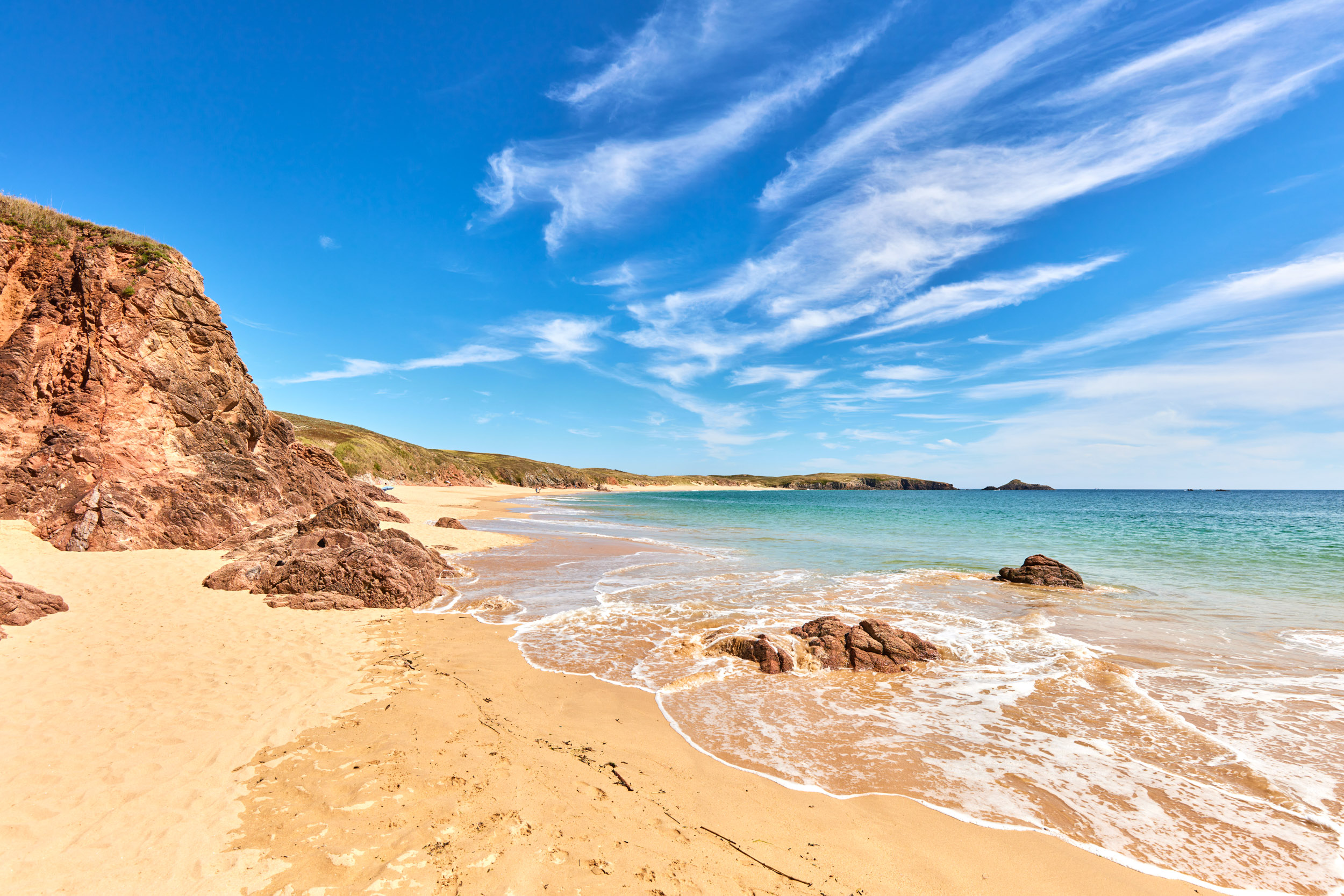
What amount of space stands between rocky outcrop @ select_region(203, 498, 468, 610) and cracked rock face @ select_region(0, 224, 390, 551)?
116 inches

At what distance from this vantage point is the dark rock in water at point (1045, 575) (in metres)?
15.0

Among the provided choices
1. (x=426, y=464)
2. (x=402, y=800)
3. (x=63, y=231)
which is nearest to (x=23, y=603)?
(x=402, y=800)

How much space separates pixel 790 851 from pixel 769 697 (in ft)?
10.3

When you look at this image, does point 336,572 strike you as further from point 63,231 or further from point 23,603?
point 63,231

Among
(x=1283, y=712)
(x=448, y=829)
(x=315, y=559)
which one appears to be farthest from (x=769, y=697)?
(x=315, y=559)

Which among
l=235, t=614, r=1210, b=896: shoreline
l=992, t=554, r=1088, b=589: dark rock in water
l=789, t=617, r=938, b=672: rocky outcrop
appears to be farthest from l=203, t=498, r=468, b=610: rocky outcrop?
l=992, t=554, r=1088, b=589: dark rock in water

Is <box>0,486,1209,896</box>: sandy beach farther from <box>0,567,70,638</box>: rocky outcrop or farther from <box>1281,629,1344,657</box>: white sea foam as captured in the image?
<box>1281,629,1344,657</box>: white sea foam

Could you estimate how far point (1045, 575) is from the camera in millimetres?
15305

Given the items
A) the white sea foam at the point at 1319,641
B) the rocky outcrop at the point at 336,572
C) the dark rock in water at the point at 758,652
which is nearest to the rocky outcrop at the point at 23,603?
the rocky outcrop at the point at 336,572

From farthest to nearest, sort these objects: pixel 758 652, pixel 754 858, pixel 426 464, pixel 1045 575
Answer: pixel 426 464
pixel 1045 575
pixel 758 652
pixel 754 858

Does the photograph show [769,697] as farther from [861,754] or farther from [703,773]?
[703,773]

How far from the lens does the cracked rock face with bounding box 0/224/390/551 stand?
13.2 meters

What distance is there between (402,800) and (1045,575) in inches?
683

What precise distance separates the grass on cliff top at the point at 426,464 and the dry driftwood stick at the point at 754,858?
860 inches
